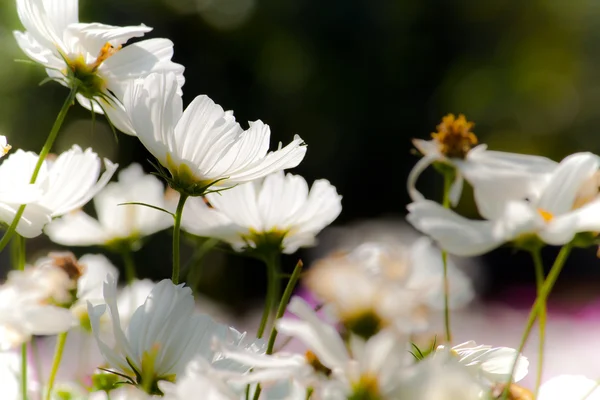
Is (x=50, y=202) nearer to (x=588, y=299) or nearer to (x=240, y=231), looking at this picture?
(x=240, y=231)

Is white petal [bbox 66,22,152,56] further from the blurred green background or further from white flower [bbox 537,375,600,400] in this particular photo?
the blurred green background

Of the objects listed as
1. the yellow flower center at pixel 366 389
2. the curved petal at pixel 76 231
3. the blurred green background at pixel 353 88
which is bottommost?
the blurred green background at pixel 353 88

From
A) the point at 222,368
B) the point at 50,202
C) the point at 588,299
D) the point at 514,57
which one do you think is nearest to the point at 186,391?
the point at 222,368

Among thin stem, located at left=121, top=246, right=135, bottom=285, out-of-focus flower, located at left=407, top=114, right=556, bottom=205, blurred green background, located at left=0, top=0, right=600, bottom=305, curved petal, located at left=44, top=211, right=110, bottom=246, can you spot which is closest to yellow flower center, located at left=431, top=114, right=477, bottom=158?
out-of-focus flower, located at left=407, top=114, right=556, bottom=205

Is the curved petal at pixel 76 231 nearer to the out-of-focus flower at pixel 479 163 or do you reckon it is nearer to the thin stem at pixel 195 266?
the thin stem at pixel 195 266

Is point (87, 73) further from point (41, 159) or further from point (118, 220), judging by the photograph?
point (118, 220)

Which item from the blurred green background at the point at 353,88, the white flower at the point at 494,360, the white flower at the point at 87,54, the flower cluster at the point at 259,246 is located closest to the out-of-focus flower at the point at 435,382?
the flower cluster at the point at 259,246
